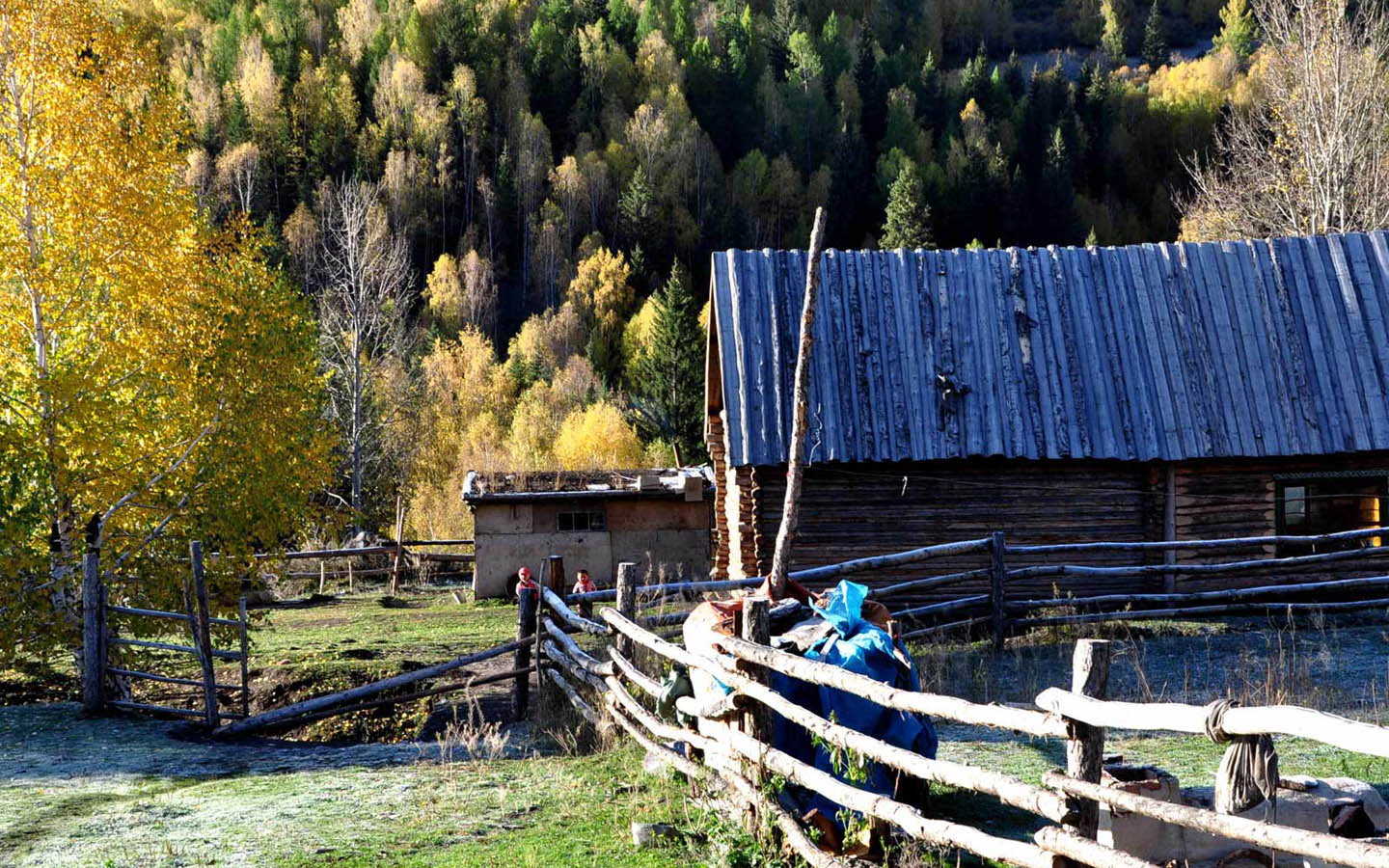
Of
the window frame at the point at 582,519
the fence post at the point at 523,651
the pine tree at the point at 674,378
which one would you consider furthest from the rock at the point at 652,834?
the pine tree at the point at 674,378

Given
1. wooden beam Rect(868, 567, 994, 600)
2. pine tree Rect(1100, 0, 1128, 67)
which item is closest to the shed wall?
wooden beam Rect(868, 567, 994, 600)

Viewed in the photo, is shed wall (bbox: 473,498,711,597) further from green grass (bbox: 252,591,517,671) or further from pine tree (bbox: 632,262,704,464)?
pine tree (bbox: 632,262,704,464)

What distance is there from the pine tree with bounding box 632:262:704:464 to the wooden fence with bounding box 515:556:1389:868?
Result: 4360 centimetres

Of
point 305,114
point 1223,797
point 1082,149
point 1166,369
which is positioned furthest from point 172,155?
point 1082,149

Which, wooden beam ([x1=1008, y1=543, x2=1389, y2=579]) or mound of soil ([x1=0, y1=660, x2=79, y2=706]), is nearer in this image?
wooden beam ([x1=1008, y1=543, x2=1389, y2=579])

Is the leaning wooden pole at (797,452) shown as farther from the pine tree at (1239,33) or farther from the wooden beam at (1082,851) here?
the pine tree at (1239,33)

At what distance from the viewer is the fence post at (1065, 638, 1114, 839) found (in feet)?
14.9

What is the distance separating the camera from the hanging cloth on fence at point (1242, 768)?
12.9 feet

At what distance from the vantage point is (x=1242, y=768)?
3.98 meters

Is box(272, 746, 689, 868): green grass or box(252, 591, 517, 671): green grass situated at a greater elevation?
box(272, 746, 689, 868): green grass

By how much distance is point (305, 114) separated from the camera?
90375 mm

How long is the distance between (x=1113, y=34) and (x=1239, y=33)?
83.8 ft

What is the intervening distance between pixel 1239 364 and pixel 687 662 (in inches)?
472

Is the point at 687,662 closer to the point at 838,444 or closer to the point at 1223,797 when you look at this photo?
the point at 1223,797
